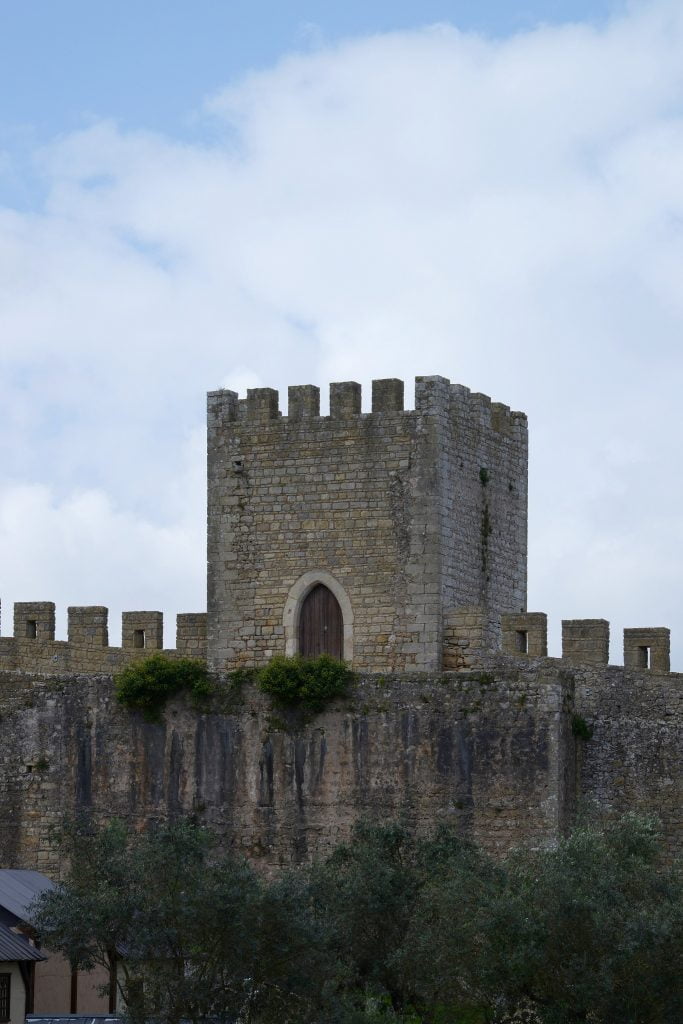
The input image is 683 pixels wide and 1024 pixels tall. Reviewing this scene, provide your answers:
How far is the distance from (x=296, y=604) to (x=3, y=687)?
16.5ft

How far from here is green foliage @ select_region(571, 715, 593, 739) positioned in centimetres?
4038

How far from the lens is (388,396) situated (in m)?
44.0

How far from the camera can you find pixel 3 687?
1698 inches

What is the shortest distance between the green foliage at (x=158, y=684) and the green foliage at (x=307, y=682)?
107 centimetres

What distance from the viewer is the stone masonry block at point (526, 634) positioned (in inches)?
1678

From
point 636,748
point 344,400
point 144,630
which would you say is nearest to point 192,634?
point 144,630

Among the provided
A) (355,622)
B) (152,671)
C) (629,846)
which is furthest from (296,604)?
(629,846)

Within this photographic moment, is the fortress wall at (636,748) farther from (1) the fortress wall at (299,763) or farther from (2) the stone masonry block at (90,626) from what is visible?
(2) the stone masonry block at (90,626)

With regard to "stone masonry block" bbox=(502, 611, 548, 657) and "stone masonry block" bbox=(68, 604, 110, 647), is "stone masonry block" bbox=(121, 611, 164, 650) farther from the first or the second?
"stone masonry block" bbox=(502, 611, 548, 657)

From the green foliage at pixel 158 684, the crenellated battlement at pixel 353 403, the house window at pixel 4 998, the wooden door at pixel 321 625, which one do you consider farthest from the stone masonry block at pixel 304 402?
the house window at pixel 4 998

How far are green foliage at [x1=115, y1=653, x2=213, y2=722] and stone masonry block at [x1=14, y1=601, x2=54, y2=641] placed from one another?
7.12 m

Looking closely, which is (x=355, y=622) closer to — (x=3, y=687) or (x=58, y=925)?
(x=3, y=687)

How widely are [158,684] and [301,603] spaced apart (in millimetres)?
4105

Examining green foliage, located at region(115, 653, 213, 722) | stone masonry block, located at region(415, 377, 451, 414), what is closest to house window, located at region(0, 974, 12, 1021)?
green foliage, located at region(115, 653, 213, 722)
